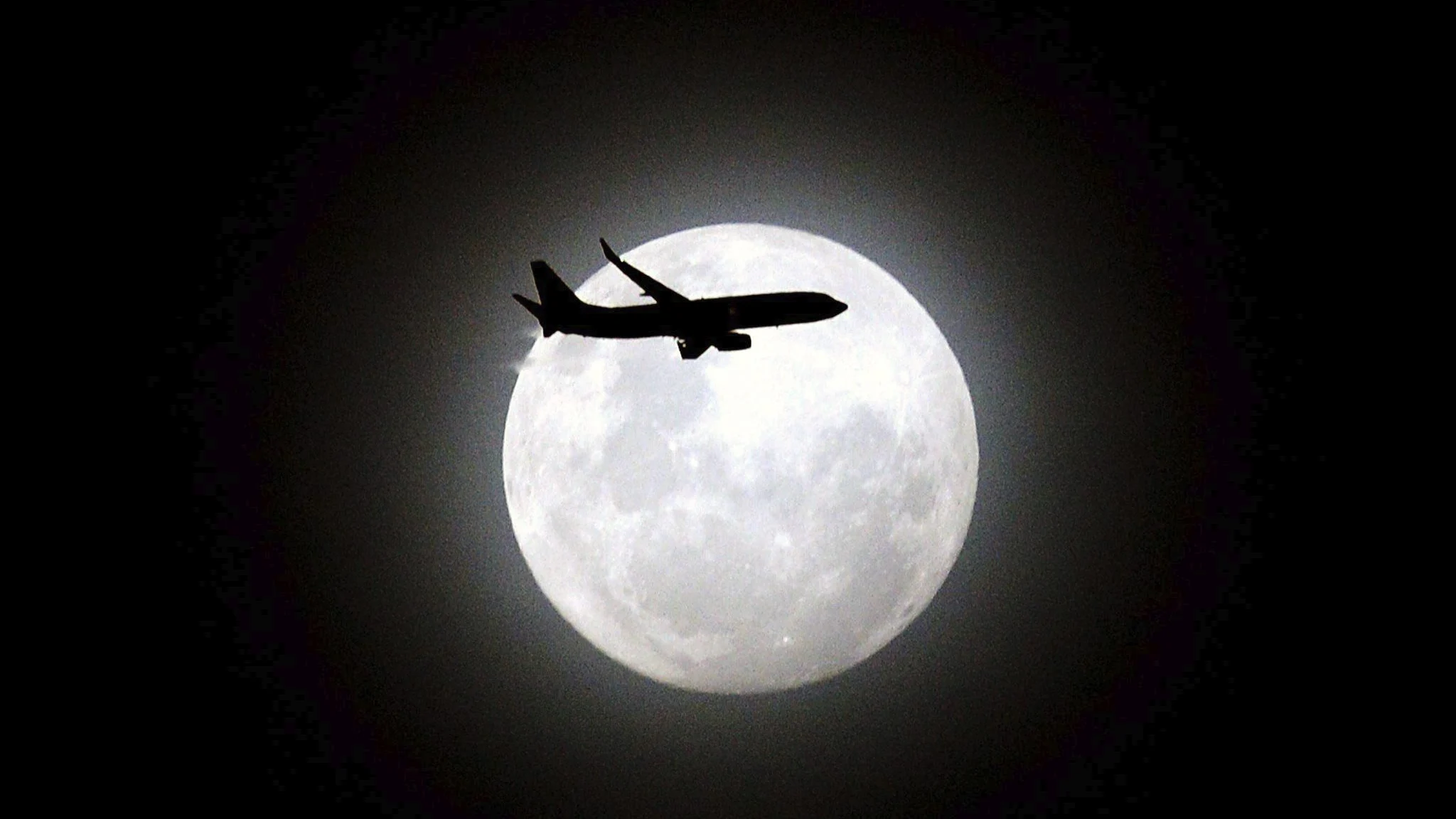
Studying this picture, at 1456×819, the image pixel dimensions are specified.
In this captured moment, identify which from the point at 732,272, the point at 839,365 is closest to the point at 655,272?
the point at 732,272

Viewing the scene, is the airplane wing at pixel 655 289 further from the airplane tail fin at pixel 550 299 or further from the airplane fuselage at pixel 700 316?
the airplane tail fin at pixel 550 299

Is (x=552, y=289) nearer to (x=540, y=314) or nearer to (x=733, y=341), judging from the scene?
(x=540, y=314)

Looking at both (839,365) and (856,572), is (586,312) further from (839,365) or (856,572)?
(856,572)

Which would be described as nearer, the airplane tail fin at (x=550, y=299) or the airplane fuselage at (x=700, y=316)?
the airplane fuselage at (x=700, y=316)

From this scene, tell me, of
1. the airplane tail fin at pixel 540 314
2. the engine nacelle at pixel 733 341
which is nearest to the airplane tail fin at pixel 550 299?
the airplane tail fin at pixel 540 314

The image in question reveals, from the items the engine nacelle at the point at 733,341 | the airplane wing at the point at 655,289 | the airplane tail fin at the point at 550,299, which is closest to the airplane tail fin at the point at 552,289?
the airplane tail fin at the point at 550,299

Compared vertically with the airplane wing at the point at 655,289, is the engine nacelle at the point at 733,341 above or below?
below

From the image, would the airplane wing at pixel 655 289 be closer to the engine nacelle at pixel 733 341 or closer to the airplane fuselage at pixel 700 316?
the airplane fuselage at pixel 700 316
